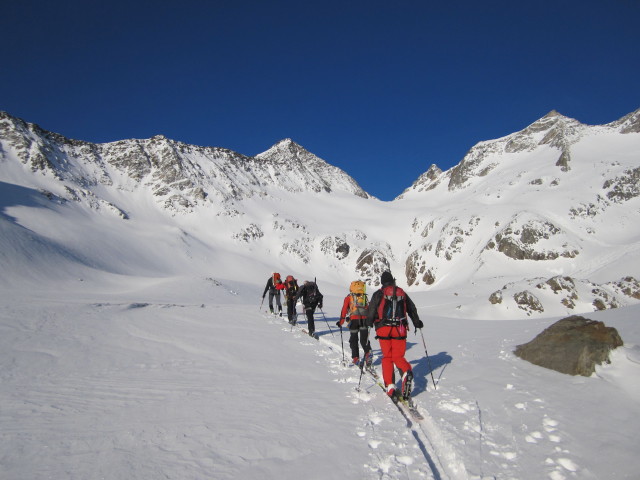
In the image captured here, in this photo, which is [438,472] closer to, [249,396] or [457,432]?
[457,432]

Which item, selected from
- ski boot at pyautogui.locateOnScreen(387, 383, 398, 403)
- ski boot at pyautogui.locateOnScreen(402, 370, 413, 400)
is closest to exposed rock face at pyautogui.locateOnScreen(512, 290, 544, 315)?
ski boot at pyautogui.locateOnScreen(402, 370, 413, 400)

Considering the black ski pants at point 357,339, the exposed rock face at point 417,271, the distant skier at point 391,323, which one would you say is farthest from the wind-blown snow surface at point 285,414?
the exposed rock face at point 417,271

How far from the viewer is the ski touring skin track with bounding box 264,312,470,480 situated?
3.81 metres

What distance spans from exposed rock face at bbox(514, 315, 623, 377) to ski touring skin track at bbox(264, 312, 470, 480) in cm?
327

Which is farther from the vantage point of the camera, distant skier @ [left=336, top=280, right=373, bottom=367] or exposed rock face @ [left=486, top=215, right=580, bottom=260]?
exposed rock face @ [left=486, top=215, right=580, bottom=260]

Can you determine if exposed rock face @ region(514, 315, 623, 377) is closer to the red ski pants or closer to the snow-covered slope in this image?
the red ski pants

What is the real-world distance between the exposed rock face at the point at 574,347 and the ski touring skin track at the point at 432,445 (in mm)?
3265

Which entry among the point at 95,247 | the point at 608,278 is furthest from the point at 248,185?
the point at 608,278

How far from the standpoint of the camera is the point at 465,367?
25.7 ft

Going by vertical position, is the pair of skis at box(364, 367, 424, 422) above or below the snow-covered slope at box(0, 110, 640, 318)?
below

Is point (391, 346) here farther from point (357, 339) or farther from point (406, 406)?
point (357, 339)

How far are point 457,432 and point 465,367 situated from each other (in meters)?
3.45

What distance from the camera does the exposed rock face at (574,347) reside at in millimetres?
6340

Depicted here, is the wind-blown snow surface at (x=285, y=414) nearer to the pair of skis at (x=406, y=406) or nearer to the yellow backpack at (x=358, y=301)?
the pair of skis at (x=406, y=406)
